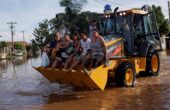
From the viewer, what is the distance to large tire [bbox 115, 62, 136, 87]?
13.7 m

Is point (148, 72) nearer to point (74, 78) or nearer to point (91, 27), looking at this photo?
point (91, 27)

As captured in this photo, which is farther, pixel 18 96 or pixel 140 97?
pixel 18 96

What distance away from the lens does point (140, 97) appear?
1182 cm

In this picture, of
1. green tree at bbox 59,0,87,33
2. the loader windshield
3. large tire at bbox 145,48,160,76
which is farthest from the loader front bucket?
green tree at bbox 59,0,87,33

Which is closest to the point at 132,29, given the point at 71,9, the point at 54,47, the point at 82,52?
the point at 82,52

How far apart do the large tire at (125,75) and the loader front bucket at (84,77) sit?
76 centimetres

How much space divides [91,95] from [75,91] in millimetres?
1294

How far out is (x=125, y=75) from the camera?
13844 mm

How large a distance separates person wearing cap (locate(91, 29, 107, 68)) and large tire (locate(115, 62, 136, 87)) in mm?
1028

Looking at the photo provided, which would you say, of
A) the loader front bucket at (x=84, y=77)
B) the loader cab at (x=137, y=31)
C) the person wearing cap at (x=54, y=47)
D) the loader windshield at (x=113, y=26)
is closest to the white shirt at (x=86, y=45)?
the loader front bucket at (x=84, y=77)

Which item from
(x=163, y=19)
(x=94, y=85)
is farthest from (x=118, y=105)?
(x=163, y=19)

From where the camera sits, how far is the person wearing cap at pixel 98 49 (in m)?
13.0

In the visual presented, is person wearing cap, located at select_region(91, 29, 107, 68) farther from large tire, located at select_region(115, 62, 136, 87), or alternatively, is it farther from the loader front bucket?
large tire, located at select_region(115, 62, 136, 87)

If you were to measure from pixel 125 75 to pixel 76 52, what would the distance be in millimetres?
1925
